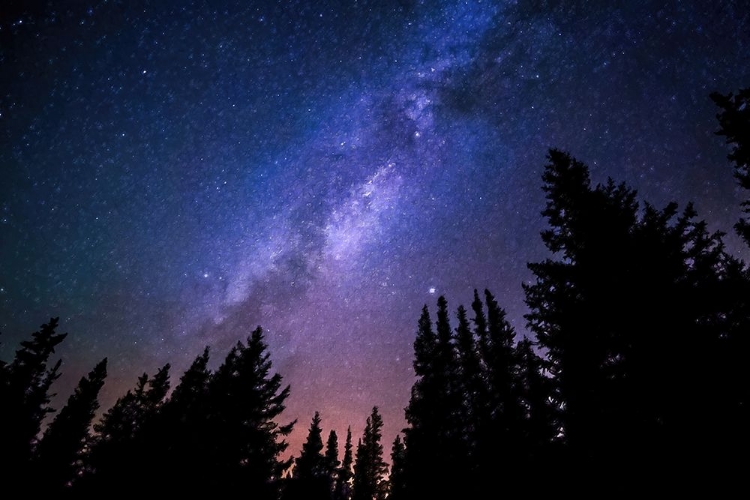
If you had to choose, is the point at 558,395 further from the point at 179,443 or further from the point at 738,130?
the point at 179,443

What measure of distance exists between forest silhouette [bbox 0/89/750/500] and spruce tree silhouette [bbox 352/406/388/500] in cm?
3025

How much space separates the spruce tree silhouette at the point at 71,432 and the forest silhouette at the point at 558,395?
36cm

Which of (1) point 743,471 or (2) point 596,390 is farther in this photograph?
(2) point 596,390

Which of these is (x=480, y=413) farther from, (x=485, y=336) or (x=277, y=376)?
(x=277, y=376)

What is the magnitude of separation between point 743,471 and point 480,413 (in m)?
14.0

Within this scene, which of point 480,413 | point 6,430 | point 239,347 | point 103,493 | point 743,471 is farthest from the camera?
point 6,430

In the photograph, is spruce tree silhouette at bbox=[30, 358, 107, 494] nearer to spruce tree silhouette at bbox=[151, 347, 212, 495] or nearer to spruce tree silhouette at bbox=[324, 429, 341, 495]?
spruce tree silhouette at bbox=[151, 347, 212, 495]

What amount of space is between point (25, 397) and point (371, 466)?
130 feet

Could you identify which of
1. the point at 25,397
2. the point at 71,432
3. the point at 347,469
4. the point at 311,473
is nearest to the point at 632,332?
the point at 311,473

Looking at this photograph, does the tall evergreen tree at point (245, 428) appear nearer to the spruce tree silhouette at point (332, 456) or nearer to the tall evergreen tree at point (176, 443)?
the tall evergreen tree at point (176, 443)

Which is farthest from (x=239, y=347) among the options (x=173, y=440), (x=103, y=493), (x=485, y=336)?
(x=485, y=336)

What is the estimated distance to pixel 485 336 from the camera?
2448 centimetres

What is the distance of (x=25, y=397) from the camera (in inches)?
947

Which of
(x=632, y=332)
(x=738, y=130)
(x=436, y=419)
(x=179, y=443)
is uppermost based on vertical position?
(x=738, y=130)
